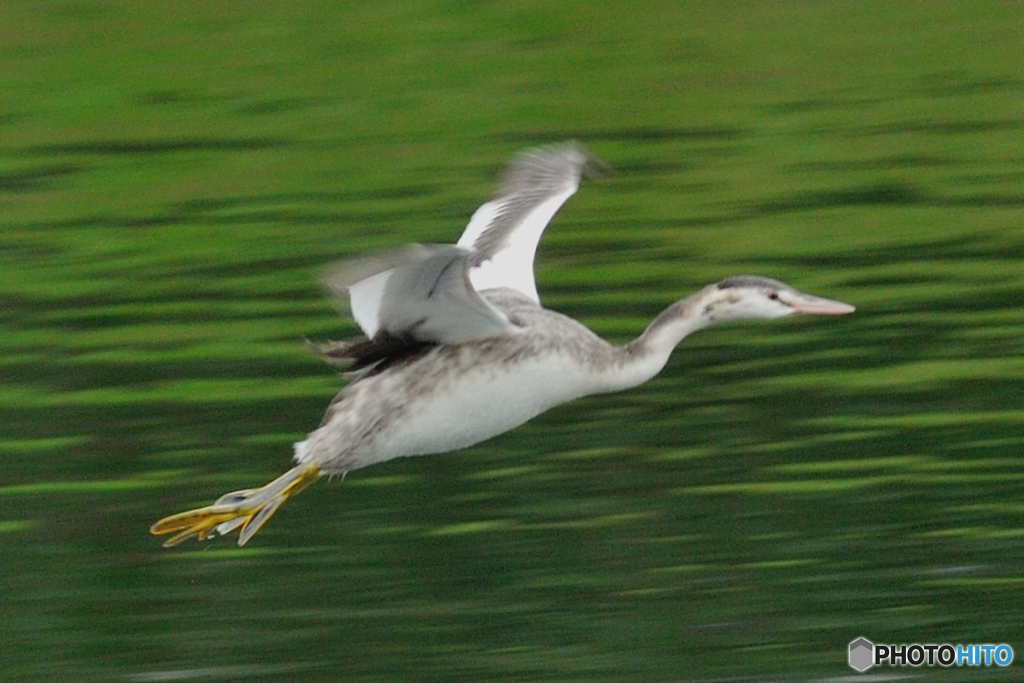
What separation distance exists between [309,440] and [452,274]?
4.33 ft

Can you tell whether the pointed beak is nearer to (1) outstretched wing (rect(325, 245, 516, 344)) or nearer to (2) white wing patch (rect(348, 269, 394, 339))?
(1) outstretched wing (rect(325, 245, 516, 344))

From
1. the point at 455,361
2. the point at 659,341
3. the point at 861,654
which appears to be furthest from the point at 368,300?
the point at 861,654

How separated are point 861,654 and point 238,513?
2702mm

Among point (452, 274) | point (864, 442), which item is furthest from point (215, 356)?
point (452, 274)

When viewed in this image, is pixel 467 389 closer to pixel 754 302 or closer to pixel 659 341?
pixel 659 341

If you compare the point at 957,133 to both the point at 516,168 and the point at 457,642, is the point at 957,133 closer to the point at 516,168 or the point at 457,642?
the point at 516,168

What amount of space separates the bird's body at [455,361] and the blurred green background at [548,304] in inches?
36.9

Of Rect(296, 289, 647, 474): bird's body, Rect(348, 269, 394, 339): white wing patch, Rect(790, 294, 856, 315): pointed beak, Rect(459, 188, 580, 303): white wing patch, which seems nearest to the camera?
Rect(348, 269, 394, 339): white wing patch

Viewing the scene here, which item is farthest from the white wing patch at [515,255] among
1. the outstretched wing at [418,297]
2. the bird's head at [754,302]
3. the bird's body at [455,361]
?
the outstretched wing at [418,297]

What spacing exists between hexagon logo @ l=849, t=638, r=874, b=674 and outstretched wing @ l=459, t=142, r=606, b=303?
2024 millimetres

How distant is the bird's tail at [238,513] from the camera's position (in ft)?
33.4

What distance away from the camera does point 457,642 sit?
33.6ft

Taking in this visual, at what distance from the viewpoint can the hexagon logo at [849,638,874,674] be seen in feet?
32.4

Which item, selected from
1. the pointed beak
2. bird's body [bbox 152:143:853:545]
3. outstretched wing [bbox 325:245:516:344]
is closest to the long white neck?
bird's body [bbox 152:143:853:545]
